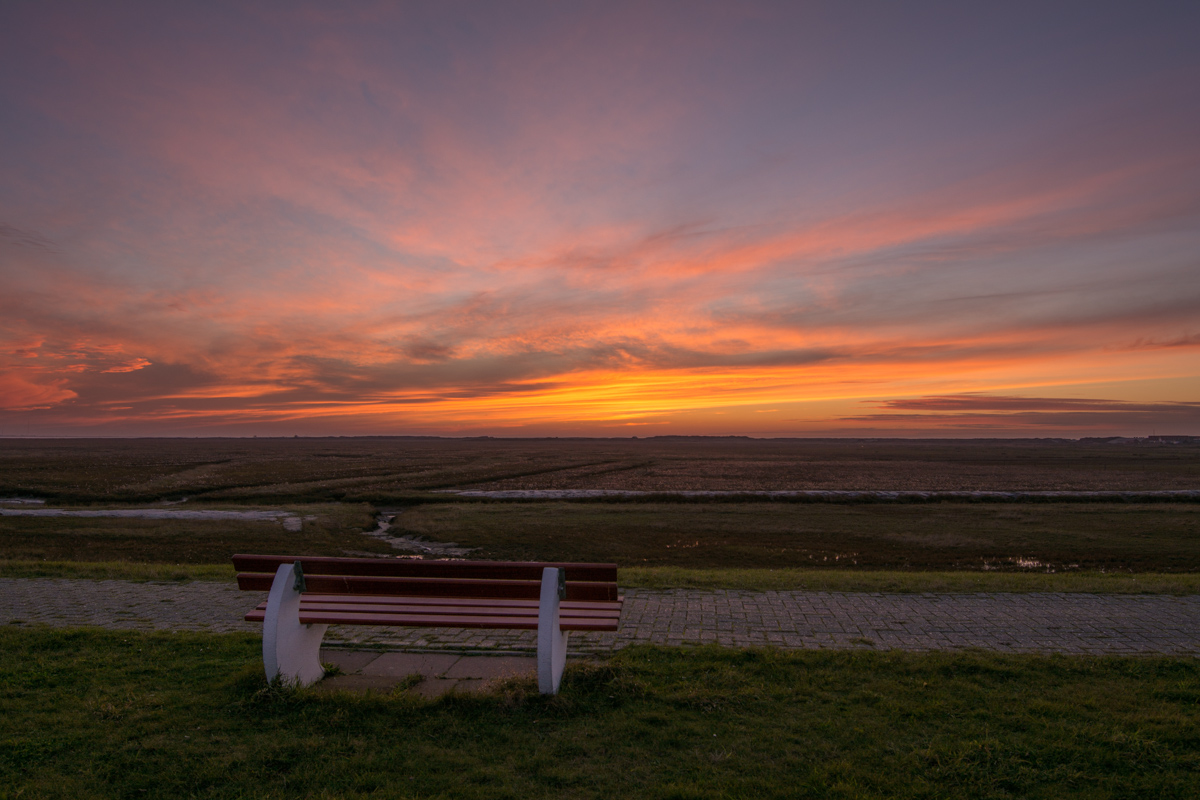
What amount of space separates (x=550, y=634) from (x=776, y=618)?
4.00 metres

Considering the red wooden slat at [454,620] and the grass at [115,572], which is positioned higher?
the red wooden slat at [454,620]

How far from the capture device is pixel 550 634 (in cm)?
500

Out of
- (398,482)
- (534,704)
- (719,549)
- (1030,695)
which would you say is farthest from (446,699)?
(398,482)

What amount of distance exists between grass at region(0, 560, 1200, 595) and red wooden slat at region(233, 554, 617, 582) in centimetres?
457

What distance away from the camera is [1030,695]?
16.9ft

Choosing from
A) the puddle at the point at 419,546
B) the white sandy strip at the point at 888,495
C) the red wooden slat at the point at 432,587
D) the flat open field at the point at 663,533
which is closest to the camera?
the red wooden slat at the point at 432,587

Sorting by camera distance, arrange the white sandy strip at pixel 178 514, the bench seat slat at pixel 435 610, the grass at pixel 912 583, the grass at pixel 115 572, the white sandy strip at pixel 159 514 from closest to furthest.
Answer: the bench seat slat at pixel 435 610
the grass at pixel 912 583
the grass at pixel 115 572
the white sandy strip at pixel 178 514
the white sandy strip at pixel 159 514

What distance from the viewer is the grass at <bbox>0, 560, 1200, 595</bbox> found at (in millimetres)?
9461

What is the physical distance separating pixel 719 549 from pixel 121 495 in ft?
111

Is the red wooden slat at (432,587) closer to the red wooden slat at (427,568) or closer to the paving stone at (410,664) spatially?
the red wooden slat at (427,568)

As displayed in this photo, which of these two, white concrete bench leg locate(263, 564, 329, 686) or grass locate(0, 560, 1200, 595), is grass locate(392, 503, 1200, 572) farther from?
white concrete bench leg locate(263, 564, 329, 686)

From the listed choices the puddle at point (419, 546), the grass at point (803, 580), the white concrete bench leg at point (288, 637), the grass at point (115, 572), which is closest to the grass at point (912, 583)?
the grass at point (803, 580)

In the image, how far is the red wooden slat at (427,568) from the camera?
208 inches

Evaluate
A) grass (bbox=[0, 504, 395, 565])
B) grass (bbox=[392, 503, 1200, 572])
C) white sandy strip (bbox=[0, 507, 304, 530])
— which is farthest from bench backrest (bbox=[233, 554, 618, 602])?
white sandy strip (bbox=[0, 507, 304, 530])
